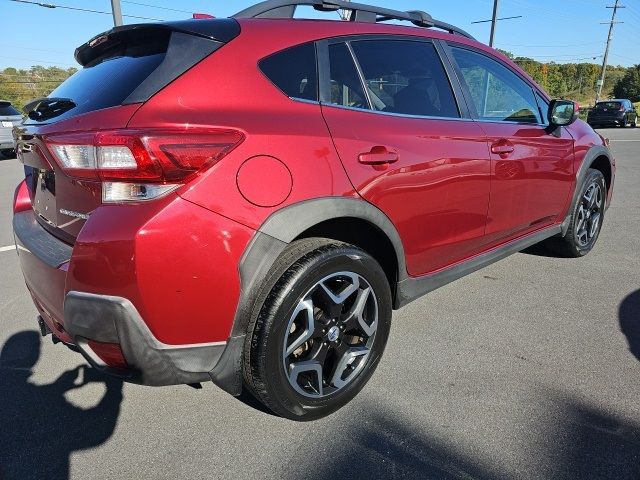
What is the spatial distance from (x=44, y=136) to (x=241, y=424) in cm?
151

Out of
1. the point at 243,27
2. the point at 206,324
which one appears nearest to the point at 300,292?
the point at 206,324

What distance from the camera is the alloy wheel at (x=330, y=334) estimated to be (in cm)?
205

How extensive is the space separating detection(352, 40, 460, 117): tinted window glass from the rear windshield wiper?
137 cm

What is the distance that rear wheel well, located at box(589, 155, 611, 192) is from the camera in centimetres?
423

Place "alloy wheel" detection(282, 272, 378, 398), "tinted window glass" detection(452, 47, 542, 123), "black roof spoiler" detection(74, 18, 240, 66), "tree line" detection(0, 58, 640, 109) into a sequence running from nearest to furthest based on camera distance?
"black roof spoiler" detection(74, 18, 240, 66) < "alloy wheel" detection(282, 272, 378, 398) < "tinted window glass" detection(452, 47, 542, 123) < "tree line" detection(0, 58, 640, 109)

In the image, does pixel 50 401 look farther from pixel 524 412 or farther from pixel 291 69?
pixel 524 412

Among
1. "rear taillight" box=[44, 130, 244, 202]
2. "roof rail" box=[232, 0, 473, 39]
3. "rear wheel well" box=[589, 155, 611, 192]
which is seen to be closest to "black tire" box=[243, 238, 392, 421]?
"rear taillight" box=[44, 130, 244, 202]

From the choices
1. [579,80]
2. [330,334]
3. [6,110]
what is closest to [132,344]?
[330,334]

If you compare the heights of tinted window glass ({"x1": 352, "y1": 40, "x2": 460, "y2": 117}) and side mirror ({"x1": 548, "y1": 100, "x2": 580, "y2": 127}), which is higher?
tinted window glass ({"x1": 352, "y1": 40, "x2": 460, "y2": 117})

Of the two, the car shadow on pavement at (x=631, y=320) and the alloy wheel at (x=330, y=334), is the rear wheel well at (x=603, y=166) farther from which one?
the alloy wheel at (x=330, y=334)

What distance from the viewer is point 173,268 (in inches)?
64.9

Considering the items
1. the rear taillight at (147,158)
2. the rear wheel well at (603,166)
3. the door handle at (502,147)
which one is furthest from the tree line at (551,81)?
the rear taillight at (147,158)

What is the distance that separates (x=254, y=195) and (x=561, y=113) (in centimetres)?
274

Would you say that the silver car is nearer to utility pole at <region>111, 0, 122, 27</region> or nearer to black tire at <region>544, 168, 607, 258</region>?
utility pole at <region>111, 0, 122, 27</region>
